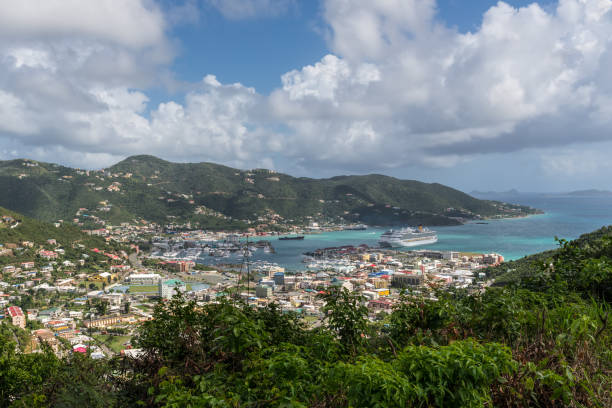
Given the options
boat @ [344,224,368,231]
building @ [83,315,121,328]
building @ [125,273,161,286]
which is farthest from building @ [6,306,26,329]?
boat @ [344,224,368,231]

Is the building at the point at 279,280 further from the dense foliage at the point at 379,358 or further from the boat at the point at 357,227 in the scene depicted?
the boat at the point at 357,227

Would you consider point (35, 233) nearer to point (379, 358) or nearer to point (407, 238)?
point (379, 358)

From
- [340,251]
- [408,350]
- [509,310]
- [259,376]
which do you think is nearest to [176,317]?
[259,376]

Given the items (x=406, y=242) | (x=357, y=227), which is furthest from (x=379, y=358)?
(x=357, y=227)

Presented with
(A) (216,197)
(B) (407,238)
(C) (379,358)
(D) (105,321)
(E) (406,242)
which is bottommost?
(E) (406,242)

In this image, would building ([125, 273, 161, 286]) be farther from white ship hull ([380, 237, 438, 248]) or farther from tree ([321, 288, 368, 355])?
white ship hull ([380, 237, 438, 248])

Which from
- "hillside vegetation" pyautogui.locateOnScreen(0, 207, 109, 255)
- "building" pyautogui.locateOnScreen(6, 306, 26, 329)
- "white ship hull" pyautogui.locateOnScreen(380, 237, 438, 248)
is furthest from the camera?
"white ship hull" pyautogui.locateOnScreen(380, 237, 438, 248)

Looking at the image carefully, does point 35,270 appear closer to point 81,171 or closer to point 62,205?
point 62,205

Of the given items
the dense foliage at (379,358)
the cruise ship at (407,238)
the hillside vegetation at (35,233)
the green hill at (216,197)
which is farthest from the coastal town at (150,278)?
the green hill at (216,197)
